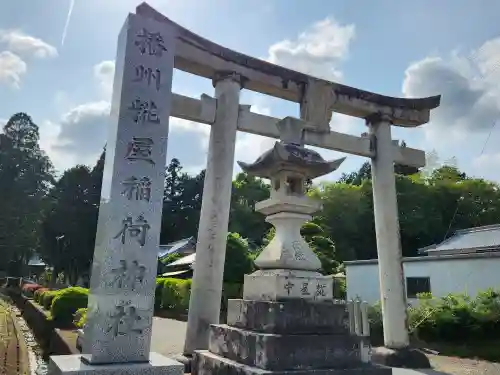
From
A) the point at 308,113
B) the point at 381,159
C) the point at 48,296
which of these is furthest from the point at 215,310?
the point at 48,296

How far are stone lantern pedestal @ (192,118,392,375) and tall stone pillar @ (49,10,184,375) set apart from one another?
1.15 meters

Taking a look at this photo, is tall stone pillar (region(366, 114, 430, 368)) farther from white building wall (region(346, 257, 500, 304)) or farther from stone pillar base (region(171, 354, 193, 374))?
white building wall (region(346, 257, 500, 304))

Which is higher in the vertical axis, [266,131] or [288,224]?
[266,131]

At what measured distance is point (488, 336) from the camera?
12.0 meters

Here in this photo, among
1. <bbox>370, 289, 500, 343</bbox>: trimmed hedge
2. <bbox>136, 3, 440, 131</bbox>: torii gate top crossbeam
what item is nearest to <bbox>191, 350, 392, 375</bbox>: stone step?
<bbox>136, 3, 440, 131</bbox>: torii gate top crossbeam

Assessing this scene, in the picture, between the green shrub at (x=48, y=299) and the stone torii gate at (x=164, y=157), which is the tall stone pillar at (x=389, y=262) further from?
the green shrub at (x=48, y=299)

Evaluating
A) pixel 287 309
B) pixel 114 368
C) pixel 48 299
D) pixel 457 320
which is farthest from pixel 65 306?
pixel 457 320

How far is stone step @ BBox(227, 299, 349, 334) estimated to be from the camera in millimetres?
5156

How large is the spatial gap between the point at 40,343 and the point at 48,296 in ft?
12.7

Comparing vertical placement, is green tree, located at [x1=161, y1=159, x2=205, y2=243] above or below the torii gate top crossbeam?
above

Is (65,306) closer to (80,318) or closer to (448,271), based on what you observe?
(80,318)

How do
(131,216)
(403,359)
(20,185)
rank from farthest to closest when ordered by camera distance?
(20,185), (403,359), (131,216)

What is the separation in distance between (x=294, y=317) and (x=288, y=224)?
1.33m

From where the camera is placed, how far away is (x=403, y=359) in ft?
28.6
